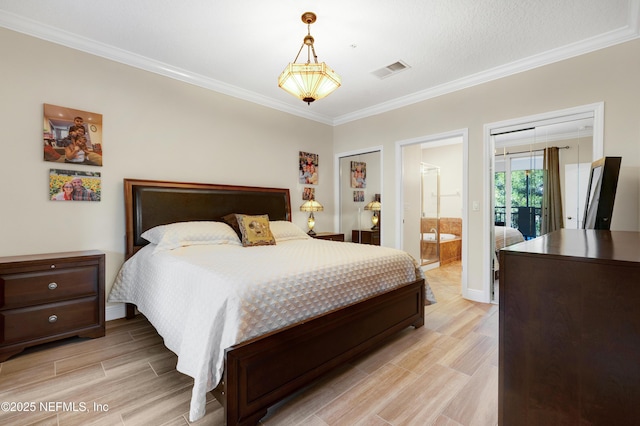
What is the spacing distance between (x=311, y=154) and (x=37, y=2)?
11.0 feet

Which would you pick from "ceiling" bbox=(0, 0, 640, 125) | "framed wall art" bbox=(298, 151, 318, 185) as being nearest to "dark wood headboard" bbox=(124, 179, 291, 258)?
"framed wall art" bbox=(298, 151, 318, 185)

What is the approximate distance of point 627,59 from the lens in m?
2.63

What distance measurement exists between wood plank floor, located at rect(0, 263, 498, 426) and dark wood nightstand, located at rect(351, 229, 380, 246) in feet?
7.54

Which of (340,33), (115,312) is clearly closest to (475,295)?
(340,33)

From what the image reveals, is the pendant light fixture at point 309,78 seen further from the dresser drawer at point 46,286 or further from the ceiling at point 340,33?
the dresser drawer at point 46,286

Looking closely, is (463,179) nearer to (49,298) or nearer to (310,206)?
(310,206)

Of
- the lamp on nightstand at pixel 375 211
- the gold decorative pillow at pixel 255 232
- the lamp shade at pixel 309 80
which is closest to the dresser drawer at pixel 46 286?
the gold decorative pillow at pixel 255 232

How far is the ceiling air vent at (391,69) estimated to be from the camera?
3221mm

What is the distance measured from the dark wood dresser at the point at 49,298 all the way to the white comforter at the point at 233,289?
1.14ft

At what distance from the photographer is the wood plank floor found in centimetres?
158

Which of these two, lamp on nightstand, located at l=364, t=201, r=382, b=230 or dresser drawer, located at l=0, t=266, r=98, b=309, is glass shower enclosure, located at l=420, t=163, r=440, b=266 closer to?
lamp on nightstand, located at l=364, t=201, r=382, b=230

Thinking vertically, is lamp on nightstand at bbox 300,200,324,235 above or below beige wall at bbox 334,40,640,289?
below

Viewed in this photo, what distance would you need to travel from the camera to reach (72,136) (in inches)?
107

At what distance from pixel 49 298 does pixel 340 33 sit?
10.8 feet
